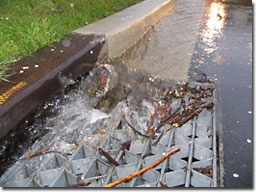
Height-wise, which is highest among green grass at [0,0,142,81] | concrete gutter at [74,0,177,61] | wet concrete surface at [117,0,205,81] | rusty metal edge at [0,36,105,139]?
green grass at [0,0,142,81]

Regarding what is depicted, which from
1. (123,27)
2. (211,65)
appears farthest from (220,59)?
(123,27)

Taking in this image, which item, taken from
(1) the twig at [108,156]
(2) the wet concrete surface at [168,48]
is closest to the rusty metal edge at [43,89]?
(1) the twig at [108,156]

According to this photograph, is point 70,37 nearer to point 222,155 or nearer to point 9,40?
point 9,40

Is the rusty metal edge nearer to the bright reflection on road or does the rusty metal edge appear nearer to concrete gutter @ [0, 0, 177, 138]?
concrete gutter @ [0, 0, 177, 138]

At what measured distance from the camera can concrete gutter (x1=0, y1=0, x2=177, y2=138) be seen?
7.87 feet

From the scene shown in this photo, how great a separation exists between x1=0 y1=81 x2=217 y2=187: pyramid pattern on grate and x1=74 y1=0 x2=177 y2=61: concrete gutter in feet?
6.21

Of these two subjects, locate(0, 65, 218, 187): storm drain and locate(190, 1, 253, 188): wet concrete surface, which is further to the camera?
locate(190, 1, 253, 188): wet concrete surface

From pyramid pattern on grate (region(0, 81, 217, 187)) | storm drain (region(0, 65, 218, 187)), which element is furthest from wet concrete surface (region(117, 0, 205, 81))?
pyramid pattern on grate (region(0, 81, 217, 187))

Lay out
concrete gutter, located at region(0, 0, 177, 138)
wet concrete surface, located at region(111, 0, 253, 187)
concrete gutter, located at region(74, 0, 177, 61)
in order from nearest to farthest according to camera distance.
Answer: concrete gutter, located at region(0, 0, 177, 138) → wet concrete surface, located at region(111, 0, 253, 187) → concrete gutter, located at region(74, 0, 177, 61)

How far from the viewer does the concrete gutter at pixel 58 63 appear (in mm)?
2398

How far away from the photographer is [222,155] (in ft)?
8.15

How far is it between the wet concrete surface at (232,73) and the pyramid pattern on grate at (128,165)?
20 cm

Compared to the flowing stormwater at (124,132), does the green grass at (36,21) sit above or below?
above

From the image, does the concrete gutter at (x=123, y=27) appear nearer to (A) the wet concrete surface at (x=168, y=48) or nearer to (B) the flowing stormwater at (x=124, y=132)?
(A) the wet concrete surface at (x=168, y=48)
